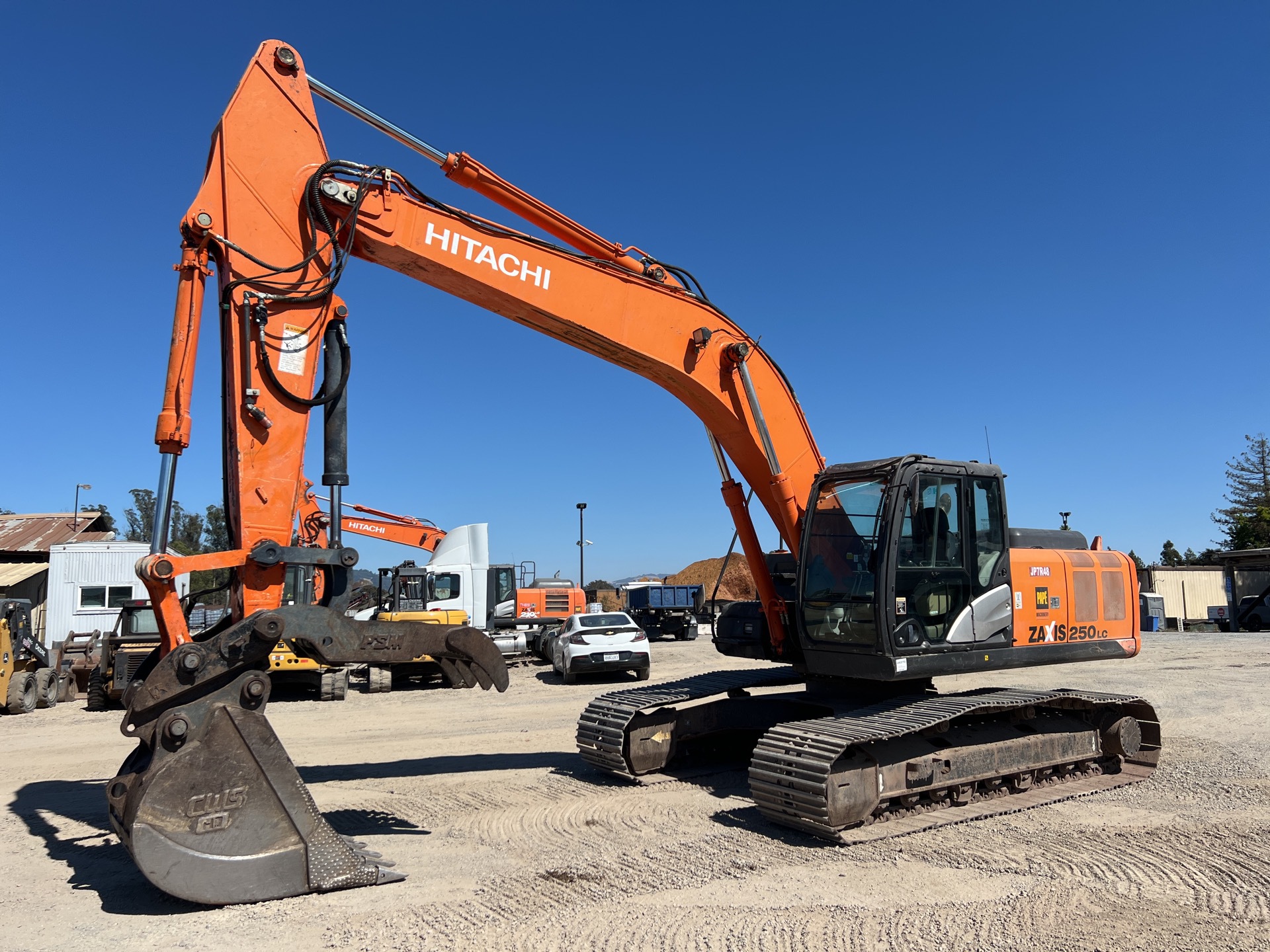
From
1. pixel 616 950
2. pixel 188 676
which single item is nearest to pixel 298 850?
pixel 188 676

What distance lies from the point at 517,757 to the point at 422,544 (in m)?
16.9

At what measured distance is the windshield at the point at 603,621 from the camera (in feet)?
63.5

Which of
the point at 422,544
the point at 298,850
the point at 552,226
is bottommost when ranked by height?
the point at 298,850

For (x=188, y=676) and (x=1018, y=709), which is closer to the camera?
(x=188, y=676)

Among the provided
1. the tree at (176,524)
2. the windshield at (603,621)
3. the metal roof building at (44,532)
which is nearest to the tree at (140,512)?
the tree at (176,524)

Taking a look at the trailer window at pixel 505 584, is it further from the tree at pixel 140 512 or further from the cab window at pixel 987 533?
the tree at pixel 140 512

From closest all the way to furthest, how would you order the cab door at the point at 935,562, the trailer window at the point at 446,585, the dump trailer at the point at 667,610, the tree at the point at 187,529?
the cab door at the point at 935,562 → the trailer window at the point at 446,585 → the dump trailer at the point at 667,610 → the tree at the point at 187,529

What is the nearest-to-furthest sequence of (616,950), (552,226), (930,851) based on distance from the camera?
(616,950), (930,851), (552,226)

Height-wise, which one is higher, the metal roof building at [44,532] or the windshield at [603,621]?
the metal roof building at [44,532]

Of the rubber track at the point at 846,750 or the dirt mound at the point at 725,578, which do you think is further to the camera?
the dirt mound at the point at 725,578

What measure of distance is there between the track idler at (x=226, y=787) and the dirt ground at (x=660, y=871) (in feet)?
0.67

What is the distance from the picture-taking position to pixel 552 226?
316 inches

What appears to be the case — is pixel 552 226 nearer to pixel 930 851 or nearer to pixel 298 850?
pixel 298 850

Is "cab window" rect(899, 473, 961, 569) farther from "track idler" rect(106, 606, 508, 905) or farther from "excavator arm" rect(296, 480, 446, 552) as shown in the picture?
"excavator arm" rect(296, 480, 446, 552)
